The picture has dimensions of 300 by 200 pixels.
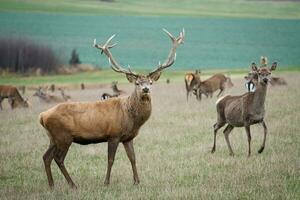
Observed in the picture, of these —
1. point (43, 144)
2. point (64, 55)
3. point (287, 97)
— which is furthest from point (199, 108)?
point (64, 55)

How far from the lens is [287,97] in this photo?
2384 centimetres

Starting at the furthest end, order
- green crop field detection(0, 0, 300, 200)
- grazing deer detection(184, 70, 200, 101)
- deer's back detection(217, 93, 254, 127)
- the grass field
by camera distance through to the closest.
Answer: the grass field → grazing deer detection(184, 70, 200, 101) → deer's back detection(217, 93, 254, 127) → green crop field detection(0, 0, 300, 200)

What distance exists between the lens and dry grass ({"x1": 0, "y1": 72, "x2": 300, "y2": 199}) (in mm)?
9750

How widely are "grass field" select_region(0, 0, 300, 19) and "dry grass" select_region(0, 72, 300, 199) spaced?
3021 inches

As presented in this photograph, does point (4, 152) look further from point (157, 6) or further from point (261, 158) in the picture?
point (157, 6)

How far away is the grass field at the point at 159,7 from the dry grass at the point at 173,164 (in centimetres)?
7672

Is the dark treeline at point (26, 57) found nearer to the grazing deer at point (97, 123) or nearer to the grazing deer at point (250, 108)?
the grazing deer at point (250, 108)

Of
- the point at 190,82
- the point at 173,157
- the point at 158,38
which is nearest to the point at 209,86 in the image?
the point at 190,82

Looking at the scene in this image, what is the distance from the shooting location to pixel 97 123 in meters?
10.7

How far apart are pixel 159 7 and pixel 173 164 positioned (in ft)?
402

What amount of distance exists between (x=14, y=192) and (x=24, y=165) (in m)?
2.57

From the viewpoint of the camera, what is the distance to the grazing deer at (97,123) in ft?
34.6

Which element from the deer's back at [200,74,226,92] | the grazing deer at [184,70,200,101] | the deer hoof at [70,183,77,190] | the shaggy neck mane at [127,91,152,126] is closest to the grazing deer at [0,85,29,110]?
the grazing deer at [184,70,200,101]

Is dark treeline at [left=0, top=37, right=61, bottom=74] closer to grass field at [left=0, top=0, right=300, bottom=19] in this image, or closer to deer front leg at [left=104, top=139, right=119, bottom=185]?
deer front leg at [left=104, top=139, right=119, bottom=185]
